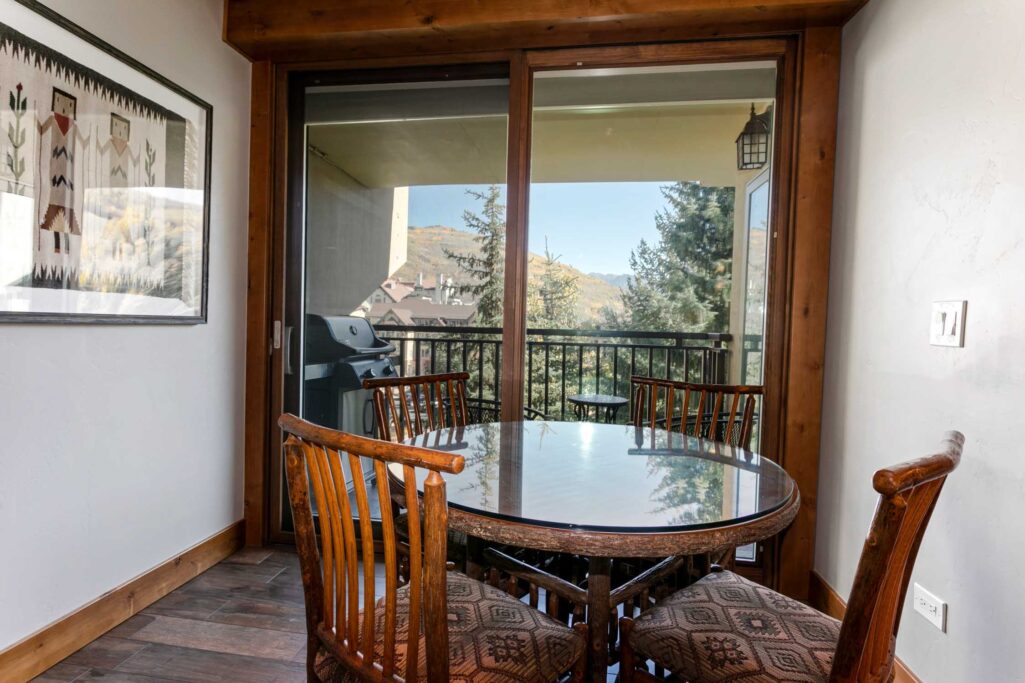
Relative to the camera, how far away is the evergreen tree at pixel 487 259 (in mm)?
2596

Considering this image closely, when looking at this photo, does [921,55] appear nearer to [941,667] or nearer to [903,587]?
[903,587]

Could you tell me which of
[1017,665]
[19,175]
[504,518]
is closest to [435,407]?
[504,518]

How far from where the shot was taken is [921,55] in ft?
5.61

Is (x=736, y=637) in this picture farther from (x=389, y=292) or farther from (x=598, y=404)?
(x=389, y=292)

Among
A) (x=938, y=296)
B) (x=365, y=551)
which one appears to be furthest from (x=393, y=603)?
(x=938, y=296)

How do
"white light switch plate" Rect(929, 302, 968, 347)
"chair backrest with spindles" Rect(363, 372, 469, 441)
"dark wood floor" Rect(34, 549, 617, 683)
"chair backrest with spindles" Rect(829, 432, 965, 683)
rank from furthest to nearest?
1. "chair backrest with spindles" Rect(363, 372, 469, 441)
2. "dark wood floor" Rect(34, 549, 617, 683)
3. "white light switch plate" Rect(929, 302, 968, 347)
4. "chair backrest with spindles" Rect(829, 432, 965, 683)

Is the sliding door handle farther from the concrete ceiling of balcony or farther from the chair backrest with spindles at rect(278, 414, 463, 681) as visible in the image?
the chair backrest with spindles at rect(278, 414, 463, 681)

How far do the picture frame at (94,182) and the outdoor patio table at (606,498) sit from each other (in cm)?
124

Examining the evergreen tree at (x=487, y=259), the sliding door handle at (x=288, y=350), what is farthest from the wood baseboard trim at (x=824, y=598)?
the sliding door handle at (x=288, y=350)

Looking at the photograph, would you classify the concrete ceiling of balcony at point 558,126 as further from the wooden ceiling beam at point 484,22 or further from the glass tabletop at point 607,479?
the glass tabletop at point 607,479

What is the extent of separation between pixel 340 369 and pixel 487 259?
937 millimetres

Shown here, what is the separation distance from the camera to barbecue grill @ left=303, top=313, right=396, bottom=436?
108 inches

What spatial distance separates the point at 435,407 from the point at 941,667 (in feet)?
6.30

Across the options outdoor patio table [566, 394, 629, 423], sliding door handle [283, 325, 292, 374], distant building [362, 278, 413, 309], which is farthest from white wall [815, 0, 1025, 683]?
sliding door handle [283, 325, 292, 374]
